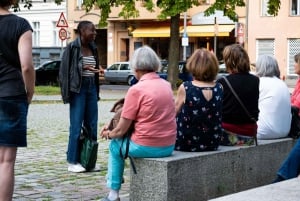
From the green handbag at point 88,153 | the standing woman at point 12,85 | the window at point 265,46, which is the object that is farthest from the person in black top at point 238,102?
the window at point 265,46

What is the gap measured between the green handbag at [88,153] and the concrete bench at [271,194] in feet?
11.8

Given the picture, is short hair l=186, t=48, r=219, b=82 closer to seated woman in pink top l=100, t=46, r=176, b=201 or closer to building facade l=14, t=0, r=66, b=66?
seated woman in pink top l=100, t=46, r=176, b=201

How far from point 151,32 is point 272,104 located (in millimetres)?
41161

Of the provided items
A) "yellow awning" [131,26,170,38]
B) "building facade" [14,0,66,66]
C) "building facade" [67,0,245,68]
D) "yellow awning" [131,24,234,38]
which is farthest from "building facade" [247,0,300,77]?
"building facade" [14,0,66,66]

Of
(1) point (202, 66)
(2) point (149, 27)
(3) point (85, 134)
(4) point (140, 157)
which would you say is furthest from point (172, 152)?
(2) point (149, 27)

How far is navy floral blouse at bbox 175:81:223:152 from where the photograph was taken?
661 centimetres

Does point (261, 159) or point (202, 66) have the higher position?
point (202, 66)

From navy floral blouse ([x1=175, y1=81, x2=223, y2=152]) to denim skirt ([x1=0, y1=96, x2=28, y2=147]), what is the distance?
5.62ft

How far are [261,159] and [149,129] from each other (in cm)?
171

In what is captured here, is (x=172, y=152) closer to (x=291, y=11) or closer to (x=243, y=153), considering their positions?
(x=243, y=153)

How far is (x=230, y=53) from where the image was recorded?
750 cm

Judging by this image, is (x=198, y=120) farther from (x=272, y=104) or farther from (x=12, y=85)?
(x=12, y=85)

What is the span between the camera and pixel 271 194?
499 centimetres

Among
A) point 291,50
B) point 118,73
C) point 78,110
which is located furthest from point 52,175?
point 291,50
